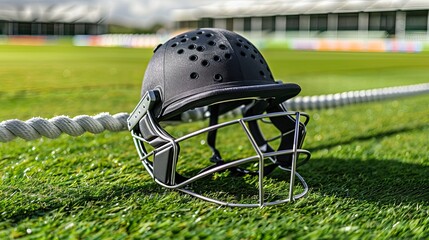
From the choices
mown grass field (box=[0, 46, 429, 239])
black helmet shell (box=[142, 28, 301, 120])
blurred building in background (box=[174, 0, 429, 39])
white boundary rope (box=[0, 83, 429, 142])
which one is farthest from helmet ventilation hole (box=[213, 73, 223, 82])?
blurred building in background (box=[174, 0, 429, 39])

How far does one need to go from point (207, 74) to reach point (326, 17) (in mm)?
32394

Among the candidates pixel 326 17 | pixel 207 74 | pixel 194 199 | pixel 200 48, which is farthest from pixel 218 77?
pixel 326 17

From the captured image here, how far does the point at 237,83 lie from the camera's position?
1495 millimetres

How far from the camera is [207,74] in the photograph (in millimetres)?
1527

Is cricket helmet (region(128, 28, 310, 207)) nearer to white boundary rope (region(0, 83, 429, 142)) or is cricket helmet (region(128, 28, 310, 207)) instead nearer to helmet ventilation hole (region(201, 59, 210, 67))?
helmet ventilation hole (region(201, 59, 210, 67))

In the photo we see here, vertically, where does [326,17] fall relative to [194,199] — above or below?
below

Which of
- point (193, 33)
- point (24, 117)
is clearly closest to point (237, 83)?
point (193, 33)

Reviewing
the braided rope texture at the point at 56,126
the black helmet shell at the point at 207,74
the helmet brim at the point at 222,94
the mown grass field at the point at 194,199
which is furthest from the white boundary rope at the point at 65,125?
the helmet brim at the point at 222,94

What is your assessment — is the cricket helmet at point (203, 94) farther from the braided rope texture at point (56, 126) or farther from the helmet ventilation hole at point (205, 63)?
the braided rope texture at point (56, 126)

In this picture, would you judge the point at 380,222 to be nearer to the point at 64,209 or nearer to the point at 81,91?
the point at 64,209

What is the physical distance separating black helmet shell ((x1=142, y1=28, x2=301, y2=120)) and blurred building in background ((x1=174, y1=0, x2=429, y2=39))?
25.2 meters

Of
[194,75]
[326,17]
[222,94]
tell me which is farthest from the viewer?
[326,17]

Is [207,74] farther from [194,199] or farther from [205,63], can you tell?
[194,199]

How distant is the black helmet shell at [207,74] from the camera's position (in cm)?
146
